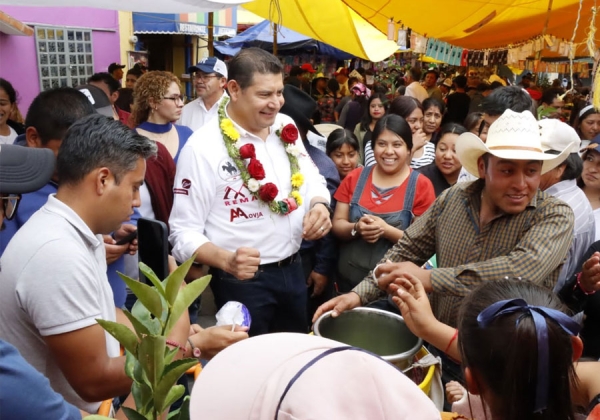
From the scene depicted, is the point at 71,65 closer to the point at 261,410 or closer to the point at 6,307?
the point at 6,307

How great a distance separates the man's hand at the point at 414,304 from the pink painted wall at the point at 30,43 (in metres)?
6.10

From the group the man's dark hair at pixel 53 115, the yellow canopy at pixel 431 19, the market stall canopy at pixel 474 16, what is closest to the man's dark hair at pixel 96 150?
the man's dark hair at pixel 53 115

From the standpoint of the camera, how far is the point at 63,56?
8930 mm

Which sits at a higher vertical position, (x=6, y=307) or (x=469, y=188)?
(x=469, y=188)

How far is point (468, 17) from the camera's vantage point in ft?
25.8

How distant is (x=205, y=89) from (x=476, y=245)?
12.5 feet

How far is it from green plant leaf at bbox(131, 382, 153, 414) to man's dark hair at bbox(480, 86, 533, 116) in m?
2.66

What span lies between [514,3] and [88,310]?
7680 millimetres

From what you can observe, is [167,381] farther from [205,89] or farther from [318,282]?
[205,89]

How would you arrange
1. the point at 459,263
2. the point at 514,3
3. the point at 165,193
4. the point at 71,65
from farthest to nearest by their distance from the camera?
the point at 71,65 < the point at 514,3 < the point at 165,193 < the point at 459,263

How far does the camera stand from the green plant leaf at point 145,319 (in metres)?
1.25

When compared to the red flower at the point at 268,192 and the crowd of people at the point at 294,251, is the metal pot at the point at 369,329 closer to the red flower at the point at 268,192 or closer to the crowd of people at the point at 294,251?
the crowd of people at the point at 294,251

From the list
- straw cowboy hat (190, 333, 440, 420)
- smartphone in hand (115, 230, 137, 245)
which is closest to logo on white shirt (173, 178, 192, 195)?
smartphone in hand (115, 230, 137, 245)

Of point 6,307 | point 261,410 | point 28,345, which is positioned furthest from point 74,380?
point 261,410
